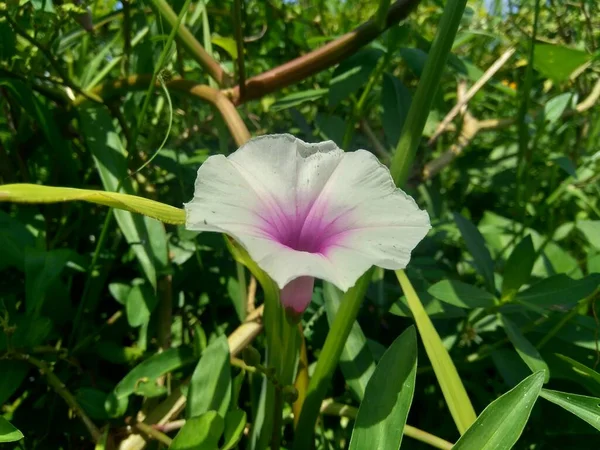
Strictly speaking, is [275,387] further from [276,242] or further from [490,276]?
[490,276]

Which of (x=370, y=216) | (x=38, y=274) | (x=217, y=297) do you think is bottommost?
(x=217, y=297)

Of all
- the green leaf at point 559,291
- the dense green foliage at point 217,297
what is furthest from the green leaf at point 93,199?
the green leaf at point 559,291

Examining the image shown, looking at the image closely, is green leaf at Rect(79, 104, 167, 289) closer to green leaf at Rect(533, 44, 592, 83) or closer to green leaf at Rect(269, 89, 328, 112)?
green leaf at Rect(269, 89, 328, 112)

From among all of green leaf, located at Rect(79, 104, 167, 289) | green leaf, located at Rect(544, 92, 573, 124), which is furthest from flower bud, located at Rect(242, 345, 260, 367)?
green leaf, located at Rect(544, 92, 573, 124)

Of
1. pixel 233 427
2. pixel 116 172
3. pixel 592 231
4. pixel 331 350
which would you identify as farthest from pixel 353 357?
pixel 592 231

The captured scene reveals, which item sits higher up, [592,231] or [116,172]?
[116,172]

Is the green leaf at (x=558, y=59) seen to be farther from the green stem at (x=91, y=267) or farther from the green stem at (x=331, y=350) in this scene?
the green stem at (x=91, y=267)

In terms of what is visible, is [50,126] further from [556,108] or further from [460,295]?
[556,108]

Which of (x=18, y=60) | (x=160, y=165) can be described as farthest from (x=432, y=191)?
(x=18, y=60)
